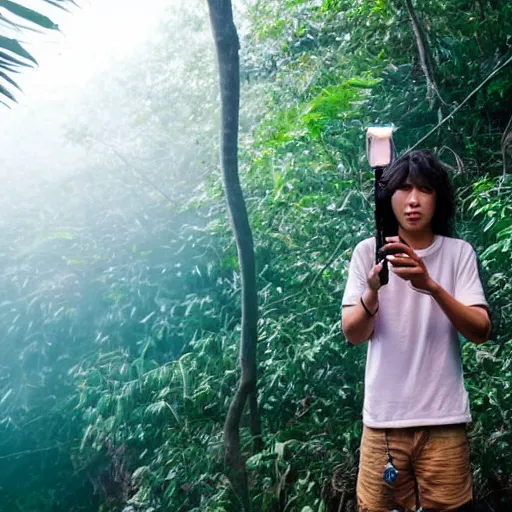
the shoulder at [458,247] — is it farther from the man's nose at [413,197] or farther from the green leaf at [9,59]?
the green leaf at [9,59]

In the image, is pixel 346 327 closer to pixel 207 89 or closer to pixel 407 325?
pixel 407 325

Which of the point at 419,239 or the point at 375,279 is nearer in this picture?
the point at 375,279

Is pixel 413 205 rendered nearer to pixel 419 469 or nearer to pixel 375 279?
pixel 375 279

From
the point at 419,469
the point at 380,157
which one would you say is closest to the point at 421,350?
the point at 419,469

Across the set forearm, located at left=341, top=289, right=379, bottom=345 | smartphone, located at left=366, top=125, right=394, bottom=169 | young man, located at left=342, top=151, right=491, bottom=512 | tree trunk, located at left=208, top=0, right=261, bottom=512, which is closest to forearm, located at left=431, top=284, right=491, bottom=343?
young man, located at left=342, top=151, right=491, bottom=512

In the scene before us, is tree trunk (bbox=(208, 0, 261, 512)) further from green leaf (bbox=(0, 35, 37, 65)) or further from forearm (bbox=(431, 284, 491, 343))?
forearm (bbox=(431, 284, 491, 343))

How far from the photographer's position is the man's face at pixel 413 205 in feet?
3.63

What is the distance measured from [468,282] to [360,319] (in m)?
0.22

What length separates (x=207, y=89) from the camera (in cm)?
488

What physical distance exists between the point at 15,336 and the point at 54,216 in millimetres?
1508

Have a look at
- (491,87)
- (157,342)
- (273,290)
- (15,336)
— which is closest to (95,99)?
(15,336)

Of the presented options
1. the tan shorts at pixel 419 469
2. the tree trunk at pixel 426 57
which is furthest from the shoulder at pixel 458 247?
the tree trunk at pixel 426 57

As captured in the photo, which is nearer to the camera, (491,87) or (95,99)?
(491,87)

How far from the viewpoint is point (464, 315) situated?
1.01 meters
